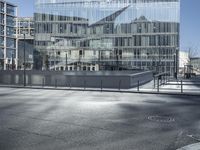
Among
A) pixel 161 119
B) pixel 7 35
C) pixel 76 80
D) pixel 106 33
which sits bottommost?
pixel 161 119

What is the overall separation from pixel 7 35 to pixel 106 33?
2059 inches

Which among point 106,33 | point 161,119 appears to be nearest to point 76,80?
point 161,119

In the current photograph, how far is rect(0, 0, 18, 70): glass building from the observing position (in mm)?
124812

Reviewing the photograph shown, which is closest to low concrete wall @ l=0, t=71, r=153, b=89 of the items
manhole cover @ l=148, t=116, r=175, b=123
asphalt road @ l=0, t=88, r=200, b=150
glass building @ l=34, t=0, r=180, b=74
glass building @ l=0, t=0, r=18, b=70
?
asphalt road @ l=0, t=88, r=200, b=150

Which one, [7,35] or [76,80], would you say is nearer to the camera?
[76,80]

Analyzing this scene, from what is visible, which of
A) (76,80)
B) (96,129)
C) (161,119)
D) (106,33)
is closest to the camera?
(96,129)

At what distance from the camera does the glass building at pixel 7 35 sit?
4914 inches

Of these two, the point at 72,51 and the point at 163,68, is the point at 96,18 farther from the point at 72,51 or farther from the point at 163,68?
the point at 163,68

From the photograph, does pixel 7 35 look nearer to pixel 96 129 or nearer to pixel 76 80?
pixel 76 80

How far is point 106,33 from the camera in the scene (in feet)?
307

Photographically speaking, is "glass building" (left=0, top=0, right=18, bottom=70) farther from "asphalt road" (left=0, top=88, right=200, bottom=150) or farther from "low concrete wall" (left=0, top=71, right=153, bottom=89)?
"asphalt road" (left=0, top=88, right=200, bottom=150)

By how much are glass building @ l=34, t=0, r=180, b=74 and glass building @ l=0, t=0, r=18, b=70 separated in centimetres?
3212

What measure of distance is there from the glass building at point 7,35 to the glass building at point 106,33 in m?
32.1

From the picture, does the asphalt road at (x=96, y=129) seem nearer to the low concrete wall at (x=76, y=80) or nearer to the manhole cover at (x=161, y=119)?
the manhole cover at (x=161, y=119)
